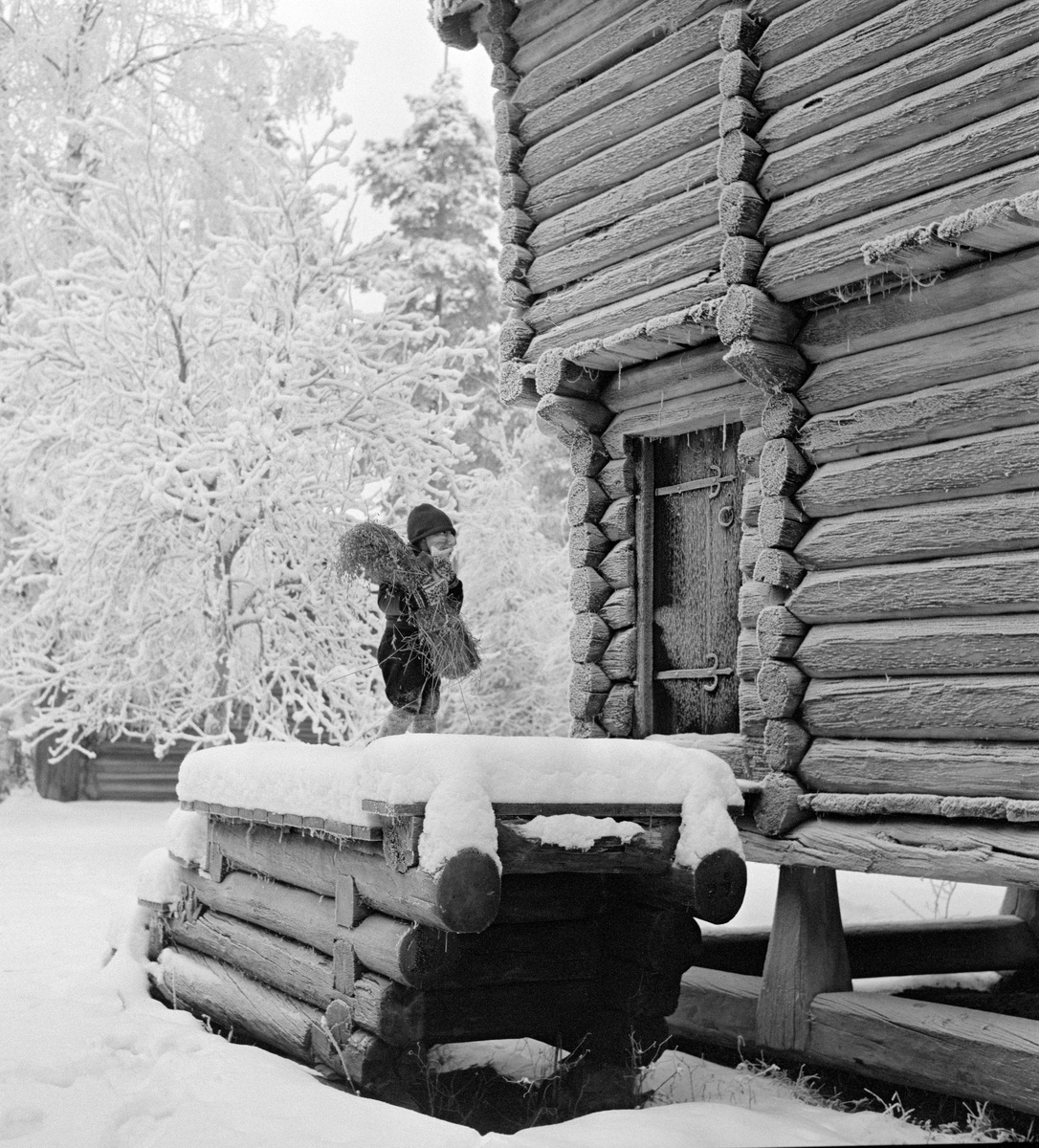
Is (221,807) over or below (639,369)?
below

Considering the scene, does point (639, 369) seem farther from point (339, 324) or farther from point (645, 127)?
point (339, 324)

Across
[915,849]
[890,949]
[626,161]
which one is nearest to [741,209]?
[626,161]

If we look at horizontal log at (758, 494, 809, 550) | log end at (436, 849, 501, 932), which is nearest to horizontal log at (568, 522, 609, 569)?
horizontal log at (758, 494, 809, 550)

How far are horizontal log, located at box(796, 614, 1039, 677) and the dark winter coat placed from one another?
2.01m

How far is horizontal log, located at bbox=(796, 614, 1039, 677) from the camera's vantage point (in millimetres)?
5895

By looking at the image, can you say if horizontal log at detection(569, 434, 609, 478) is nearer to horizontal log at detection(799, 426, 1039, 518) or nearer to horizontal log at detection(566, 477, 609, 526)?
horizontal log at detection(566, 477, 609, 526)

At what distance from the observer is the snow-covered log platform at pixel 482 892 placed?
518cm

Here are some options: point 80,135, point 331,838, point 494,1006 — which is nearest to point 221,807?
point 331,838

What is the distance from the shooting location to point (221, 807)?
7.22 metres

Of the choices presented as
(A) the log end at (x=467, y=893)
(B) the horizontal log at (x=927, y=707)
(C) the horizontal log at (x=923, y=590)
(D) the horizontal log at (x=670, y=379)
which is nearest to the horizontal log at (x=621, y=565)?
(D) the horizontal log at (x=670, y=379)

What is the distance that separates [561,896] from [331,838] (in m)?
1.14

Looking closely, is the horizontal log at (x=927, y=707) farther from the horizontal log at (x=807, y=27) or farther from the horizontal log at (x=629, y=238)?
the horizontal log at (x=807, y=27)

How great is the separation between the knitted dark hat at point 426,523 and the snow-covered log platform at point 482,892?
1208mm

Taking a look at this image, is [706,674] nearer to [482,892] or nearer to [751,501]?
[751,501]
